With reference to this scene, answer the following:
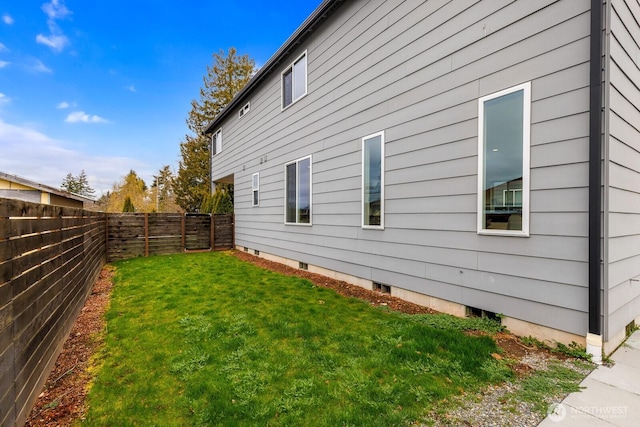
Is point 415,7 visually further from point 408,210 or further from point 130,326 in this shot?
point 130,326

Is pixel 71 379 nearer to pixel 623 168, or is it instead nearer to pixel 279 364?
pixel 279 364

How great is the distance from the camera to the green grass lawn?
194cm

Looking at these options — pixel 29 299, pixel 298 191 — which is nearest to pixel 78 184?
pixel 298 191

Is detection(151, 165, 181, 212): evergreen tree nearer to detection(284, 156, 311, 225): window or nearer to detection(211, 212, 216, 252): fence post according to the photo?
detection(211, 212, 216, 252): fence post

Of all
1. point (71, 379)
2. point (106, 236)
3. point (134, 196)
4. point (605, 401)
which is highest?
point (134, 196)

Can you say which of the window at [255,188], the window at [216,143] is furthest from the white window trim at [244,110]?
the window at [216,143]

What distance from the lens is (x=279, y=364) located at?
256 cm

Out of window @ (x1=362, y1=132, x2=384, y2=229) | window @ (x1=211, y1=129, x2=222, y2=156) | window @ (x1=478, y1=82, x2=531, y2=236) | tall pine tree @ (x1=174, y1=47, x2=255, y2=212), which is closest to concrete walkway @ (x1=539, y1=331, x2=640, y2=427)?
window @ (x1=478, y1=82, x2=531, y2=236)

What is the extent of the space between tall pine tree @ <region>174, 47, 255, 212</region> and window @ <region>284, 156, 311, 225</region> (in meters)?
15.7

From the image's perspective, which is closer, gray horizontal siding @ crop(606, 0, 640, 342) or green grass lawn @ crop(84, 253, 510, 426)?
green grass lawn @ crop(84, 253, 510, 426)

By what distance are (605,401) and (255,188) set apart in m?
8.84

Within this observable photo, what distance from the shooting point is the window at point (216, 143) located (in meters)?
13.2

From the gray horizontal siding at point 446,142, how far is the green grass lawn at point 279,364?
30.8 inches

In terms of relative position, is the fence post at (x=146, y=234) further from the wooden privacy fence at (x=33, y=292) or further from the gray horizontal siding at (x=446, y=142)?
the gray horizontal siding at (x=446, y=142)
